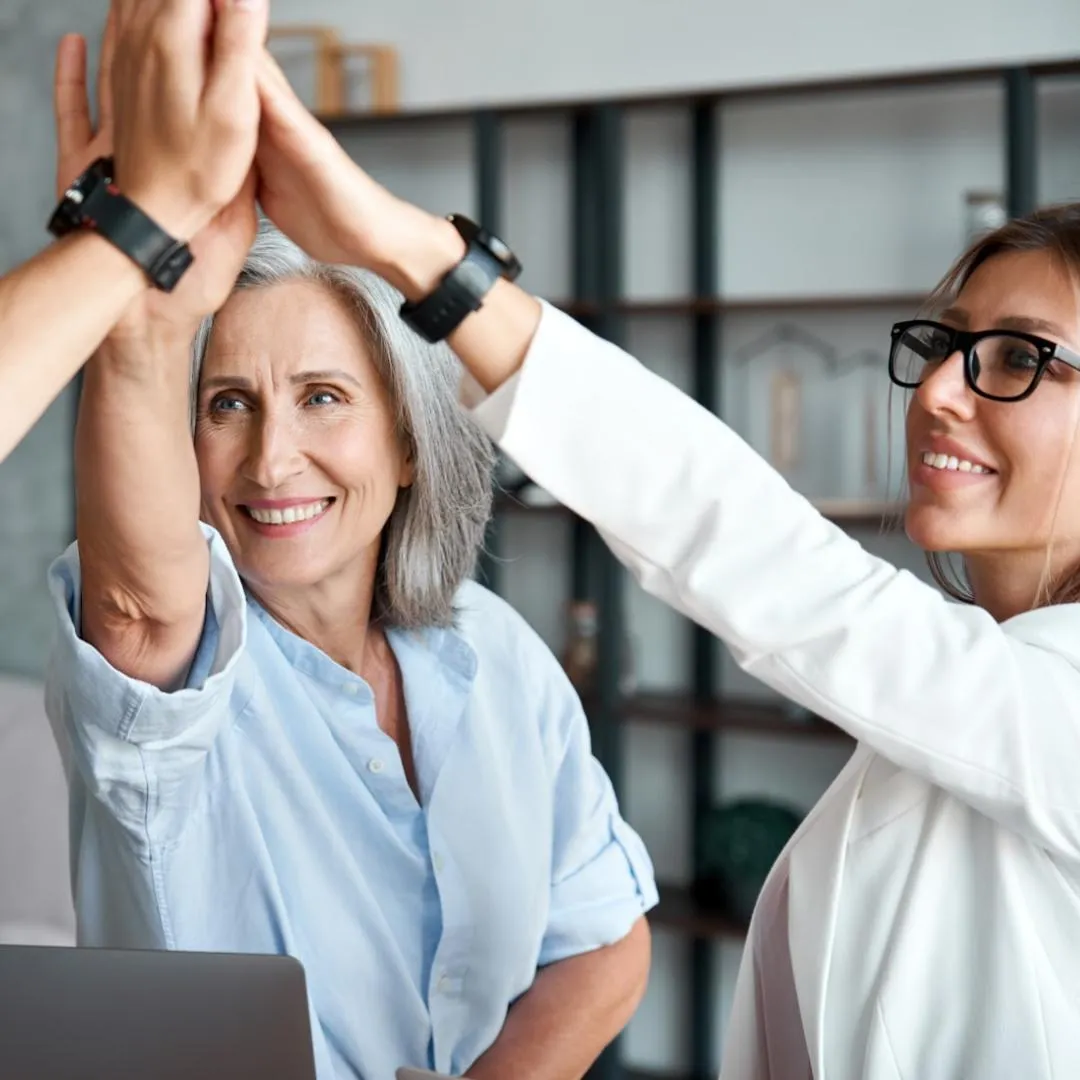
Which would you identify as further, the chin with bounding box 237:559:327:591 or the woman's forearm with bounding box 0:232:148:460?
the chin with bounding box 237:559:327:591

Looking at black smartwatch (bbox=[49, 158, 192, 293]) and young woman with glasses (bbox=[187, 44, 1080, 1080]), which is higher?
black smartwatch (bbox=[49, 158, 192, 293])

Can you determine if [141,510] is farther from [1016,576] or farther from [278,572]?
[1016,576]

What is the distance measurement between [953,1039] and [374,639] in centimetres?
66

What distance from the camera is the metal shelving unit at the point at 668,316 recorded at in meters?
3.47

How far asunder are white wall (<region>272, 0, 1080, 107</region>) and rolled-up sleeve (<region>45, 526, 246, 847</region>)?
9.74ft

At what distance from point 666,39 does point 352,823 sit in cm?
299

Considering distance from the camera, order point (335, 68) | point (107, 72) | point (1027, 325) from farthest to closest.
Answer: point (335, 68)
point (1027, 325)
point (107, 72)

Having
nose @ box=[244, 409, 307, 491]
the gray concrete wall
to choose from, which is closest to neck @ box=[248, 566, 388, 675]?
nose @ box=[244, 409, 307, 491]

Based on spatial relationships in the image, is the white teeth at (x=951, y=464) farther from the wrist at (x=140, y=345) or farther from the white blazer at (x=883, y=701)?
the wrist at (x=140, y=345)

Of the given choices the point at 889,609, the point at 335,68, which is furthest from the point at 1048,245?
the point at 335,68

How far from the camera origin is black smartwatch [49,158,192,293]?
903mm

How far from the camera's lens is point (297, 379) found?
128 centimetres

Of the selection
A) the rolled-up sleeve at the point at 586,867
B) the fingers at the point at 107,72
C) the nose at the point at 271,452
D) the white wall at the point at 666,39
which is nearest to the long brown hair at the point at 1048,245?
the rolled-up sleeve at the point at 586,867

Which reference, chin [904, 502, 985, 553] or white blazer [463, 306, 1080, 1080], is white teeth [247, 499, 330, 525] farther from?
chin [904, 502, 985, 553]
